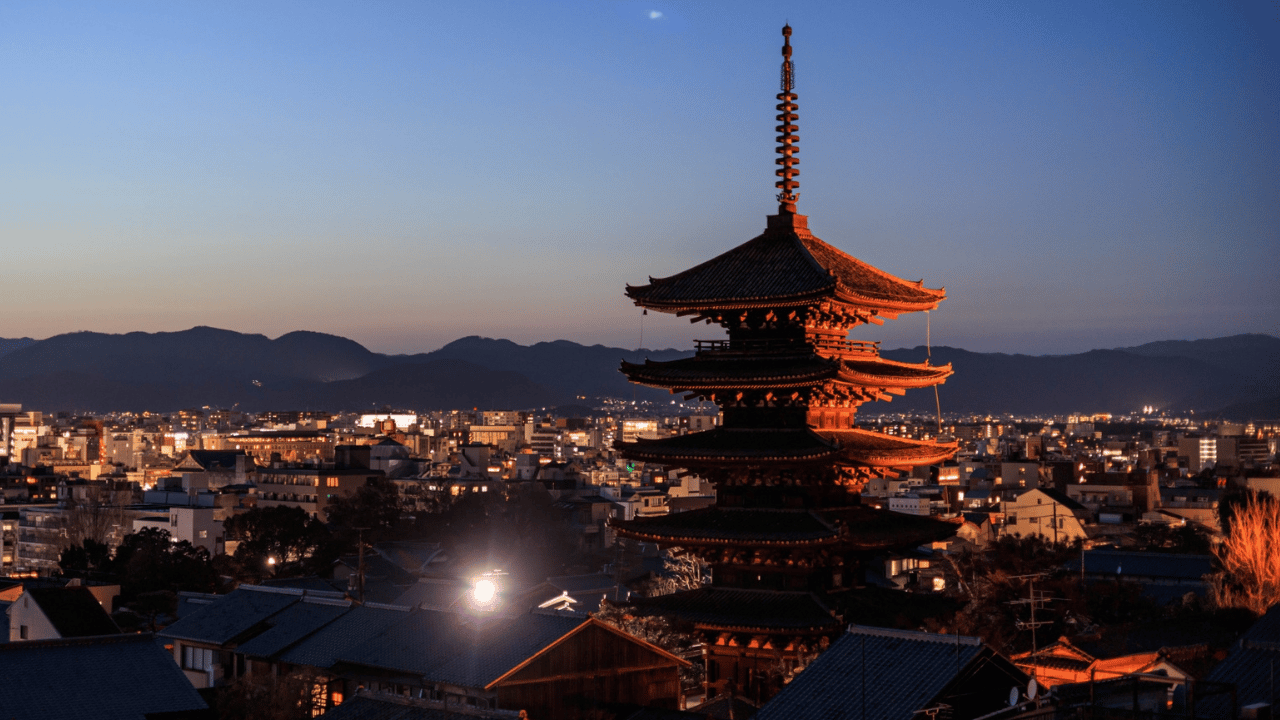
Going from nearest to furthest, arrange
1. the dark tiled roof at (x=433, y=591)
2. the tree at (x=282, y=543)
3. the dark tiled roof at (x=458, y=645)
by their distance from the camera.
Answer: the dark tiled roof at (x=458, y=645)
the dark tiled roof at (x=433, y=591)
the tree at (x=282, y=543)

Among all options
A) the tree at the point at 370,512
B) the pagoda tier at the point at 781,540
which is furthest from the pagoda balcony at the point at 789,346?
the tree at the point at 370,512

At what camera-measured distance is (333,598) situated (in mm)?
40156

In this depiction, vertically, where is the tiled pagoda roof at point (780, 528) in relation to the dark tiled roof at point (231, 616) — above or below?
above

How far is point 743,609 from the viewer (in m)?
27.3

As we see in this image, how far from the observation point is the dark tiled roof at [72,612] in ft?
136

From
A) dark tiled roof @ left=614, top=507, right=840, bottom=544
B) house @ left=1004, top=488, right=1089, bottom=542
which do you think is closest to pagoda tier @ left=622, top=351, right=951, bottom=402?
dark tiled roof @ left=614, top=507, right=840, bottom=544

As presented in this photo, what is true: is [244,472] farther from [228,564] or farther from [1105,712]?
[1105,712]

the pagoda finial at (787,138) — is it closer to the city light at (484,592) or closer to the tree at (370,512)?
the city light at (484,592)

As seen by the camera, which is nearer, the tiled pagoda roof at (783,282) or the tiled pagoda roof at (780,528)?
→ the tiled pagoda roof at (780,528)

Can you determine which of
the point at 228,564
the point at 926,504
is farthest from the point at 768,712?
the point at 926,504

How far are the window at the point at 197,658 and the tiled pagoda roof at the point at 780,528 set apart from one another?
1660 centimetres

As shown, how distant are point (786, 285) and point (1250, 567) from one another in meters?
25.9

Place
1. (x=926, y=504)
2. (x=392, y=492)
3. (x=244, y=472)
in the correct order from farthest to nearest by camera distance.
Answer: (x=244, y=472) < (x=392, y=492) < (x=926, y=504)

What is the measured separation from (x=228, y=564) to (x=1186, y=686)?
6235 cm
